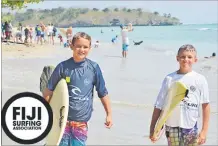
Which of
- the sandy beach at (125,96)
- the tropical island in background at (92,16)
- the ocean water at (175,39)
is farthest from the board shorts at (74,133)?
the tropical island in background at (92,16)

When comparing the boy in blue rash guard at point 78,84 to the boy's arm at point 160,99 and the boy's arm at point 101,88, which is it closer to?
the boy's arm at point 101,88

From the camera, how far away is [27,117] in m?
3.94

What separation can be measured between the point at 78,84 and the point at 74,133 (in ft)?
1.27

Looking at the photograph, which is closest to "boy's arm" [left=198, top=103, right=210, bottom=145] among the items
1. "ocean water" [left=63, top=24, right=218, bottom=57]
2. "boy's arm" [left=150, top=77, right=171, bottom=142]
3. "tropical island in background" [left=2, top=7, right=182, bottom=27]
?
"boy's arm" [left=150, top=77, right=171, bottom=142]

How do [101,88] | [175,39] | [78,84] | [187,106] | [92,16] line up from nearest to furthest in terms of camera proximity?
[187,106] < [78,84] < [101,88] < [175,39] < [92,16]

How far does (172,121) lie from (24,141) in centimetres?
120

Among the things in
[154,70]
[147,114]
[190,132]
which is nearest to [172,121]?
[190,132]

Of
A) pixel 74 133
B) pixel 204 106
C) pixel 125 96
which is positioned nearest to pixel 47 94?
pixel 74 133

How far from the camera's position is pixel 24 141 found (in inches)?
160

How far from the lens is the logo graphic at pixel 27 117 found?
12.6ft

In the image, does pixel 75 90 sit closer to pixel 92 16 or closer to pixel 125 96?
pixel 125 96

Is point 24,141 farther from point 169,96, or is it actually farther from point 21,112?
point 169,96

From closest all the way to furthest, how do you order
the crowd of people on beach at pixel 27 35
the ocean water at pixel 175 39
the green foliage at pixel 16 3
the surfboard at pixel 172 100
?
the surfboard at pixel 172 100
the green foliage at pixel 16 3
the crowd of people on beach at pixel 27 35
the ocean water at pixel 175 39

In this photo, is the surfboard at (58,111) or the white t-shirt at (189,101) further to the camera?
the surfboard at (58,111)
